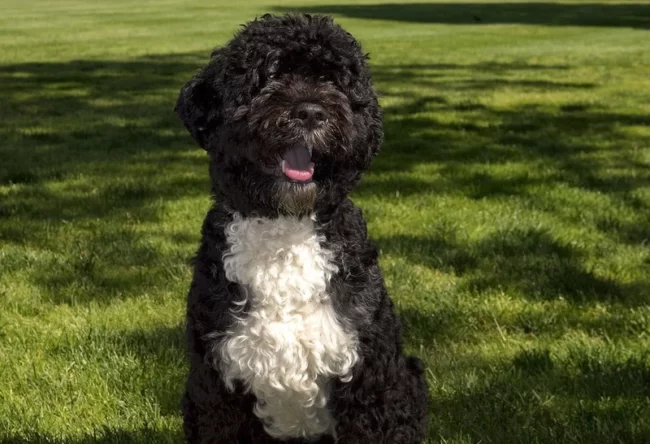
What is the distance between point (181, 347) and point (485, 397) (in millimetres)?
1890

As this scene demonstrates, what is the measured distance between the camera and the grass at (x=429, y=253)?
5.23 m

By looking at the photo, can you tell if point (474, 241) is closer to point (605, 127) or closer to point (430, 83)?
point (605, 127)

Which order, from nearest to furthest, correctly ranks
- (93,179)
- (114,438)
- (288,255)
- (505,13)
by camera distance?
1. (288,255)
2. (114,438)
3. (93,179)
4. (505,13)

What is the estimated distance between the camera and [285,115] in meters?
3.77

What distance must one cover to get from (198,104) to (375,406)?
1.48 metres

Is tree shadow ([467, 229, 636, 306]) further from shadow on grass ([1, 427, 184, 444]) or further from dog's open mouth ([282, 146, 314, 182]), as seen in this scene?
dog's open mouth ([282, 146, 314, 182])

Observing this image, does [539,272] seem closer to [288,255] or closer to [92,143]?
[288,255]

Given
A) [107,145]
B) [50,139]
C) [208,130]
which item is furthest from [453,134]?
[208,130]

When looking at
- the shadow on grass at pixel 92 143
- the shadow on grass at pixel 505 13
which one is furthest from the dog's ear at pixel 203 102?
the shadow on grass at pixel 505 13

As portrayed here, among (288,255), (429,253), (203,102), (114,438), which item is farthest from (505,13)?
(288,255)

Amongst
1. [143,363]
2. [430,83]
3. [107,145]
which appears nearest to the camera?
[143,363]

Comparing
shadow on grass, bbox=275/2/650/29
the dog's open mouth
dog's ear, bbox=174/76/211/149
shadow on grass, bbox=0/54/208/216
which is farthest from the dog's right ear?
shadow on grass, bbox=275/2/650/29

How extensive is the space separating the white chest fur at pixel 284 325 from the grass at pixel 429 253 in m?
1.14

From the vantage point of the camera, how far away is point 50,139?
12852 millimetres
